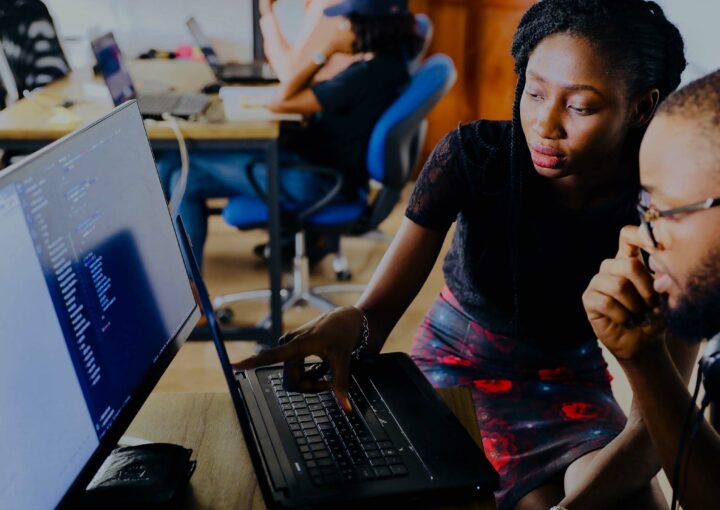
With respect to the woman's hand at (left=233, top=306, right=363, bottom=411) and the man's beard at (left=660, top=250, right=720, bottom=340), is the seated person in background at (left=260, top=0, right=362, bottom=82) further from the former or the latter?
the man's beard at (left=660, top=250, right=720, bottom=340)

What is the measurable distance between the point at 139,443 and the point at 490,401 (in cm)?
62

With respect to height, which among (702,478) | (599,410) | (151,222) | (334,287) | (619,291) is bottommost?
(334,287)

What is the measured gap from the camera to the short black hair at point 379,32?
249 cm

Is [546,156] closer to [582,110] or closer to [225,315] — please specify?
[582,110]

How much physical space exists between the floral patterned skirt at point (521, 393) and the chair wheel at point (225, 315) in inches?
55.9

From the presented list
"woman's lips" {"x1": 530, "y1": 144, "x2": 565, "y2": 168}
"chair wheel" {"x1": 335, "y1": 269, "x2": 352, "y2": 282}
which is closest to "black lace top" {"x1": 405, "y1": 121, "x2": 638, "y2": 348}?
"woman's lips" {"x1": 530, "y1": 144, "x2": 565, "y2": 168}

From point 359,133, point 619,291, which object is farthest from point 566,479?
point 359,133

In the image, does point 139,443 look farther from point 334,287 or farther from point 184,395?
point 334,287

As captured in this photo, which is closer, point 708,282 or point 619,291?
point 708,282

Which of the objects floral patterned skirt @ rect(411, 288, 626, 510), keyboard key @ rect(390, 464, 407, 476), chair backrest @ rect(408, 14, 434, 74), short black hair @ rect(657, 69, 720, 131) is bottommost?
floral patterned skirt @ rect(411, 288, 626, 510)

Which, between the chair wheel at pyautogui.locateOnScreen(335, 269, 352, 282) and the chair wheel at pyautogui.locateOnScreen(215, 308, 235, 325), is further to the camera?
the chair wheel at pyautogui.locateOnScreen(335, 269, 352, 282)

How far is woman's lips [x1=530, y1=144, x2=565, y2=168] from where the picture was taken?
121 cm

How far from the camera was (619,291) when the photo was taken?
0.99 meters

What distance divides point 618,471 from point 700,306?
339mm
